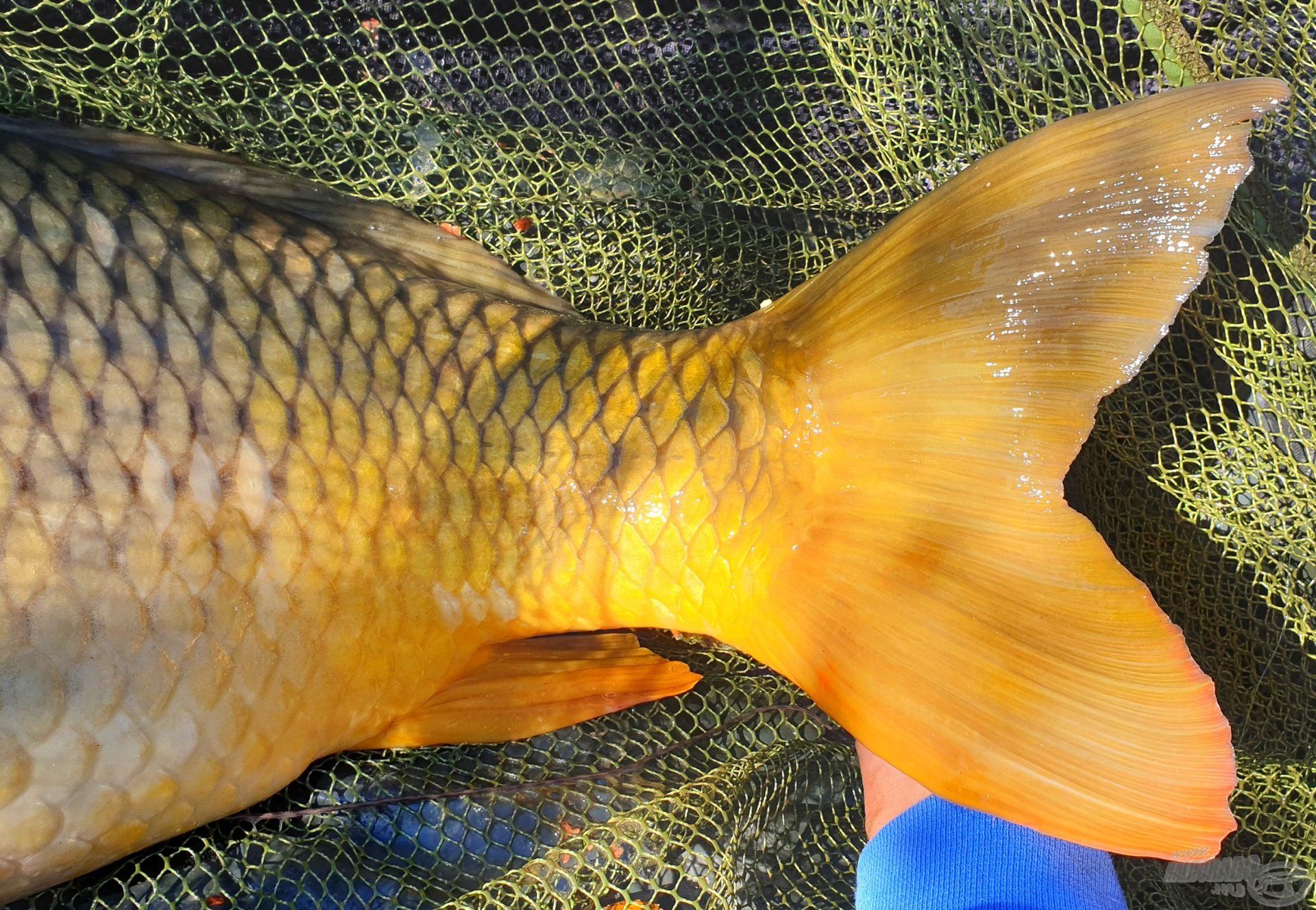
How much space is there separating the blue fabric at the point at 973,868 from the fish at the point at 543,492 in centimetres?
32

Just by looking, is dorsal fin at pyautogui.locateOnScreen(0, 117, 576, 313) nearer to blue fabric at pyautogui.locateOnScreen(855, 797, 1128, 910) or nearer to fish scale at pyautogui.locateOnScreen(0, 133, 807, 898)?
fish scale at pyautogui.locateOnScreen(0, 133, 807, 898)

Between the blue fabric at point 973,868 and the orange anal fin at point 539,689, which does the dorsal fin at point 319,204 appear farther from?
the blue fabric at point 973,868

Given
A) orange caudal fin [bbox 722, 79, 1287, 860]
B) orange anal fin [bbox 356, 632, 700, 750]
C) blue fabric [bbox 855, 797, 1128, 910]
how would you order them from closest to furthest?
1. orange caudal fin [bbox 722, 79, 1287, 860]
2. blue fabric [bbox 855, 797, 1128, 910]
3. orange anal fin [bbox 356, 632, 700, 750]

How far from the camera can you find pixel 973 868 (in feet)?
4.72

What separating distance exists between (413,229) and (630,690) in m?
0.81

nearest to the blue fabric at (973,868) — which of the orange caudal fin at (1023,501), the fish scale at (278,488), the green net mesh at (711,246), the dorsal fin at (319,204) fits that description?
the green net mesh at (711,246)

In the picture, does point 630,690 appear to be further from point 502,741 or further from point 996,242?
point 996,242

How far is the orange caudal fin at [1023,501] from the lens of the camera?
42.8 inches

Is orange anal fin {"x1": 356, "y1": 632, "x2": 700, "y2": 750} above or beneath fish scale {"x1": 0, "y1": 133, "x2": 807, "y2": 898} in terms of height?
beneath

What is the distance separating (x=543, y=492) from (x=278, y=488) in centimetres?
36

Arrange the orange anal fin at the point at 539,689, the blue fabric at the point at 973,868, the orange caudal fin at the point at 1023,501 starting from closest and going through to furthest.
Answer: the orange caudal fin at the point at 1023,501
the blue fabric at the point at 973,868
the orange anal fin at the point at 539,689

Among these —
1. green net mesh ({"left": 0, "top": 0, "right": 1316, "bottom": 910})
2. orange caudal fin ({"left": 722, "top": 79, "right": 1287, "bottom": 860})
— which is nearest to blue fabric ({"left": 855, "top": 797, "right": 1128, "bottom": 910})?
green net mesh ({"left": 0, "top": 0, "right": 1316, "bottom": 910})

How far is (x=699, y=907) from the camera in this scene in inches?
57.0

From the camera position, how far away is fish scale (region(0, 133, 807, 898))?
1.17 metres
